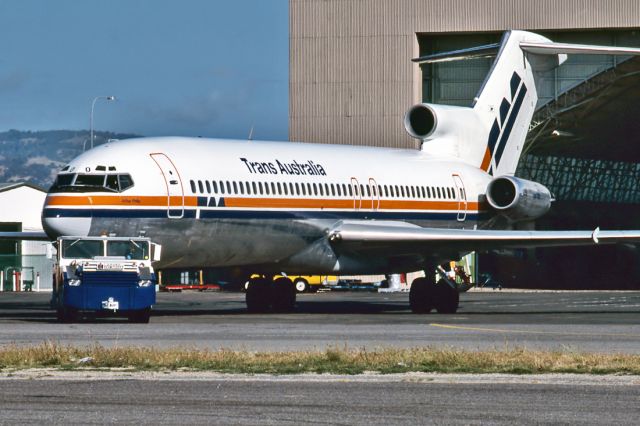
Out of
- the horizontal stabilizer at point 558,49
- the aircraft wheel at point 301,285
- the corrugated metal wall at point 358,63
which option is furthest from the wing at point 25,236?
the aircraft wheel at point 301,285

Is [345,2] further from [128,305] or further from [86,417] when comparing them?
[86,417]

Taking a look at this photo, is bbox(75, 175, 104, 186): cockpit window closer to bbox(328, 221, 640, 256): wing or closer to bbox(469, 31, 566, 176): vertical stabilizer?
bbox(328, 221, 640, 256): wing

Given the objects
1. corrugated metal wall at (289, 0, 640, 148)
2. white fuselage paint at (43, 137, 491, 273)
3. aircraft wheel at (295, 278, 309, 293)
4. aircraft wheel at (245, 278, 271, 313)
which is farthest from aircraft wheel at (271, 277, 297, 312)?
aircraft wheel at (295, 278, 309, 293)

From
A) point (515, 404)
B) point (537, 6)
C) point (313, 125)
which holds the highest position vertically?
point (537, 6)

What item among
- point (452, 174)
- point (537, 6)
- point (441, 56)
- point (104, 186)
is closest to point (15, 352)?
point (104, 186)

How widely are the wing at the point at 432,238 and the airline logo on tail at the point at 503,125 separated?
24.3 ft

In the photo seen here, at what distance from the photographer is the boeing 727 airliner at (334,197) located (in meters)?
31.5

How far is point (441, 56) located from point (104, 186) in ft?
58.2

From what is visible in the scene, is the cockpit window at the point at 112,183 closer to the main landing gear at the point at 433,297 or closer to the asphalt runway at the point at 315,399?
the main landing gear at the point at 433,297

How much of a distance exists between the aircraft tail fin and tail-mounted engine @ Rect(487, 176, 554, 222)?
1.80 m

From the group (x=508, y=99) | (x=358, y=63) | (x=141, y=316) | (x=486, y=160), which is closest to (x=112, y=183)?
(x=141, y=316)

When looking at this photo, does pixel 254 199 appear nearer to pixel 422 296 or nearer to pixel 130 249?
pixel 130 249

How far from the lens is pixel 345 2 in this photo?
61.4 meters

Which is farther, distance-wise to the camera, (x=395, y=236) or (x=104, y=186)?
(x=395, y=236)
